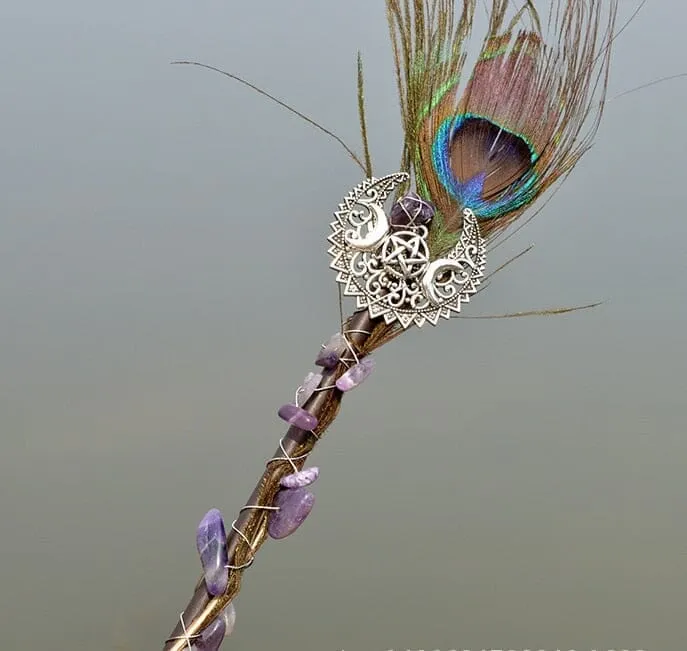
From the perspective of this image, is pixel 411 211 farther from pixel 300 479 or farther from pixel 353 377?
pixel 300 479

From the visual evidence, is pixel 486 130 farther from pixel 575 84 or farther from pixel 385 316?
pixel 385 316

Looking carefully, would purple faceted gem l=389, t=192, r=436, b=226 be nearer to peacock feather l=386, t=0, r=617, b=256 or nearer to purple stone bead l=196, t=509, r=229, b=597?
peacock feather l=386, t=0, r=617, b=256

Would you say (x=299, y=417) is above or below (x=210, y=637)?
above

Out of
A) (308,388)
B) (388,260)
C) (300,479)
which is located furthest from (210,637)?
(388,260)

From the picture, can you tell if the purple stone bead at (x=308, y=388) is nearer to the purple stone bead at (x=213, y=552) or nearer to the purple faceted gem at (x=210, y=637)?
the purple stone bead at (x=213, y=552)

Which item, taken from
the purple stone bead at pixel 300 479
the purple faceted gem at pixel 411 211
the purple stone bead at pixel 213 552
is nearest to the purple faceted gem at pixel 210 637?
the purple stone bead at pixel 213 552

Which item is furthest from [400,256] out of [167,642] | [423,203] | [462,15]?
[167,642]
